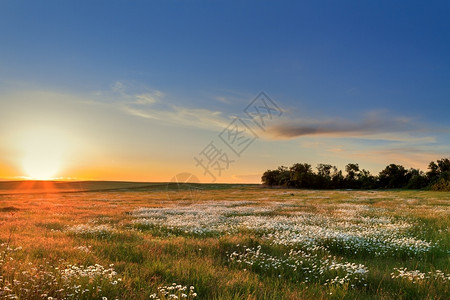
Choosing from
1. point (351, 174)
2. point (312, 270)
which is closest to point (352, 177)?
point (351, 174)

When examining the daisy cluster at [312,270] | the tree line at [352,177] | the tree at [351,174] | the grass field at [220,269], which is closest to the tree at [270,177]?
the tree line at [352,177]

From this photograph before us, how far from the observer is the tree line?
4193 inches

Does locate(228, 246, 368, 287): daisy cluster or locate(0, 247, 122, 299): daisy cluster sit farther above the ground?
locate(0, 247, 122, 299): daisy cluster

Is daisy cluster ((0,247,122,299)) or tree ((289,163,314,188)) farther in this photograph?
tree ((289,163,314,188))

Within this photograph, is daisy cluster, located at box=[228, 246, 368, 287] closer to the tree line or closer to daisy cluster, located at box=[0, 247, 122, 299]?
daisy cluster, located at box=[0, 247, 122, 299]

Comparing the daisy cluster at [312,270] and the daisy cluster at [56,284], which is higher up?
the daisy cluster at [56,284]

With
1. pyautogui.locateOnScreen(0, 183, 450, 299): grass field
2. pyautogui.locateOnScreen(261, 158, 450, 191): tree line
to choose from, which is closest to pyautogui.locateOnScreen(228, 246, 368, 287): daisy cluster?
pyautogui.locateOnScreen(0, 183, 450, 299): grass field

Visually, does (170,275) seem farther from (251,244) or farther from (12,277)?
(251,244)

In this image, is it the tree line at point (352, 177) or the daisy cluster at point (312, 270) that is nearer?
the daisy cluster at point (312, 270)

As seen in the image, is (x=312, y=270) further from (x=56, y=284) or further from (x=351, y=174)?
(x=351, y=174)

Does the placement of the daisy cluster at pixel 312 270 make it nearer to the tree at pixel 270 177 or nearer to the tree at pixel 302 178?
the tree at pixel 302 178

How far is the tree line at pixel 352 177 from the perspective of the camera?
10650cm

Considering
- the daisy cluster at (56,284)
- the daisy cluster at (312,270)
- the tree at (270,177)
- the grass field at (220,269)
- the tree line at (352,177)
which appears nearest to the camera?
the daisy cluster at (56,284)

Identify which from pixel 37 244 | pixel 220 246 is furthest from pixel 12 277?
pixel 220 246
